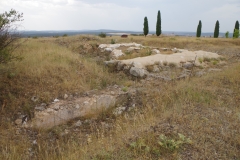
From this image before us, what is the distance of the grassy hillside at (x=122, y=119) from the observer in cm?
323

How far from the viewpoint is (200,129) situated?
12.2 ft

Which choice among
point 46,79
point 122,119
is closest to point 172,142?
point 122,119

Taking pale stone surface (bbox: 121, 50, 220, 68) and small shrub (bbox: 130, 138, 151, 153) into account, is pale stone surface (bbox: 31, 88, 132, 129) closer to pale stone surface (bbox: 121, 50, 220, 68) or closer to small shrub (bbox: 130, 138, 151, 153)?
small shrub (bbox: 130, 138, 151, 153)

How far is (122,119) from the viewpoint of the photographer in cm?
541

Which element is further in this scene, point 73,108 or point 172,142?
point 73,108

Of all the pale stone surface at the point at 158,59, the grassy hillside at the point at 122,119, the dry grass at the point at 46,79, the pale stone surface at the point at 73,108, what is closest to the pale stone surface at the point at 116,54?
the pale stone surface at the point at 158,59

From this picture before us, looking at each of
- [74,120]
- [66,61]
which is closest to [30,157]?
[74,120]

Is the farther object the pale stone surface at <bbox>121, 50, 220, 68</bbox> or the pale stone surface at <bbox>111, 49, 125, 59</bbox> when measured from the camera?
the pale stone surface at <bbox>111, 49, 125, 59</bbox>

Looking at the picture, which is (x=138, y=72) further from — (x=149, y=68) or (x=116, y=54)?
(x=116, y=54)

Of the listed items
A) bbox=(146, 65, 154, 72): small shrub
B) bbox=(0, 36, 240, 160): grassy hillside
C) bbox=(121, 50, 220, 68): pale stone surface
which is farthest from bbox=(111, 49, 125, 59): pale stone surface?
bbox=(0, 36, 240, 160): grassy hillside

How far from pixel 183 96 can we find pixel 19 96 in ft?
16.3

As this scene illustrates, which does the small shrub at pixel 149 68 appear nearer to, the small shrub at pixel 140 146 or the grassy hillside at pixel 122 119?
the grassy hillside at pixel 122 119

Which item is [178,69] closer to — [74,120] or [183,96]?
[183,96]

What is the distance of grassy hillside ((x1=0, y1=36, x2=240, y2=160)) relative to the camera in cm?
323
